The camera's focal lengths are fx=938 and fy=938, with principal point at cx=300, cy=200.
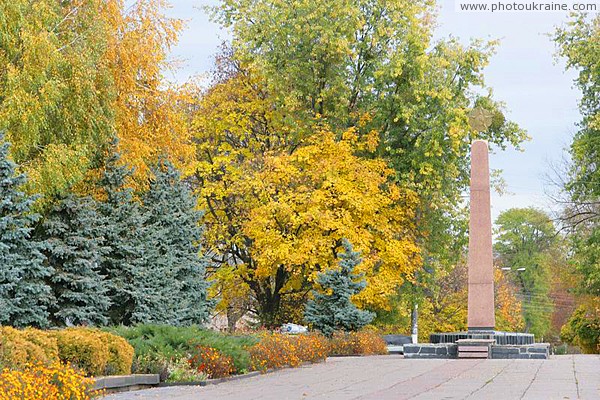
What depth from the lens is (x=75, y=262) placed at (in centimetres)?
2230

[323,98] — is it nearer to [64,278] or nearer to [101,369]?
[64,278]

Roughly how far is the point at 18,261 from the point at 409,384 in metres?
8.92

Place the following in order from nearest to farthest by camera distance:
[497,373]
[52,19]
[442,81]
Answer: [497,373] → [52,19] → [442,81]

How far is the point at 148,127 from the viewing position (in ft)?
92.7

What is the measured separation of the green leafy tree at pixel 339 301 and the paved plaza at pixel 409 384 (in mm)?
6847

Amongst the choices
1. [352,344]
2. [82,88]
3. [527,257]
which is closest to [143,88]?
[82,88]

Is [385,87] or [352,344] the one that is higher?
[385,87]

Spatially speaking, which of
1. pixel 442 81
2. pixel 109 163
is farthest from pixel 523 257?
pixel 109 163

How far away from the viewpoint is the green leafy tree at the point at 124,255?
80.8ft

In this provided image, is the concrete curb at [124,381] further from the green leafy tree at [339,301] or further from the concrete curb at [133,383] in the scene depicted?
the green leafy tree at [339,301]

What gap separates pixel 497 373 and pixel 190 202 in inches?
493

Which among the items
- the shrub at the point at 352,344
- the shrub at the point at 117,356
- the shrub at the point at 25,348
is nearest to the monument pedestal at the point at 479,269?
the shrub at the point at 352,344

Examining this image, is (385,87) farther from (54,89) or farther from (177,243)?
(54,89)

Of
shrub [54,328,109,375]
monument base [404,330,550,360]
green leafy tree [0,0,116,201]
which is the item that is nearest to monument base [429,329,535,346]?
monument base [404,330,550,360]
